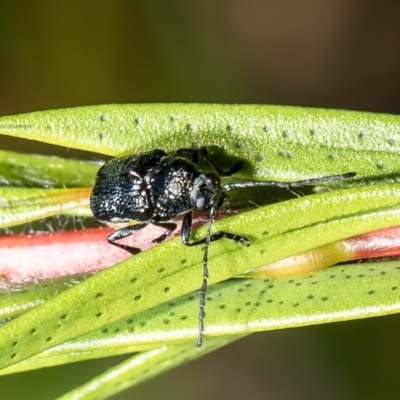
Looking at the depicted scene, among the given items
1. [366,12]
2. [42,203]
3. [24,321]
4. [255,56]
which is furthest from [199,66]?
[24,321]

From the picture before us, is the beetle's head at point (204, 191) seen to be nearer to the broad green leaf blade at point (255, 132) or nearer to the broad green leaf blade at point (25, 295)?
the broad green leaf blade at point (255, 132)

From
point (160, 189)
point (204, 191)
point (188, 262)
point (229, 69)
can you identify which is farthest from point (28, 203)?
point (229, 69)

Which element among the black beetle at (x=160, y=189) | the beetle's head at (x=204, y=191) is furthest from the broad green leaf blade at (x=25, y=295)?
the beetle's head at (x=204, y=191)

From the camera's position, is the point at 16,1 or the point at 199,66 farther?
the point at 199,66

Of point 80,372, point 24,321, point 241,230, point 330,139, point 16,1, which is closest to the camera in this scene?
point 24,321

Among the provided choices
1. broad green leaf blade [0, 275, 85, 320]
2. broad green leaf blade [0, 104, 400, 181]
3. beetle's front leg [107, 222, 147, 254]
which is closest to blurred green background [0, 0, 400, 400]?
beetle's front leg [107, 222, 147, 254]

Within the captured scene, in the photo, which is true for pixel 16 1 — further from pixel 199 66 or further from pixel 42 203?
pixel 42 203
